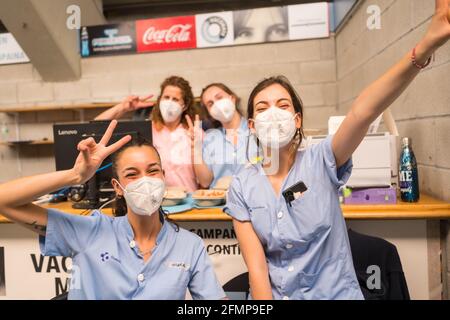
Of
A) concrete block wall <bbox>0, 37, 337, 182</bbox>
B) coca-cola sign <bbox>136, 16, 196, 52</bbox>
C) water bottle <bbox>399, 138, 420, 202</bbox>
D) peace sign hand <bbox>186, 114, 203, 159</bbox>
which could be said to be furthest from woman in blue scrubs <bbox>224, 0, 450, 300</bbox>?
coca-cola sign <bbox>136, 16, 196, 52</bbox>

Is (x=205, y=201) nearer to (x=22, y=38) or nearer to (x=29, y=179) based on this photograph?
(x=29, y=179)

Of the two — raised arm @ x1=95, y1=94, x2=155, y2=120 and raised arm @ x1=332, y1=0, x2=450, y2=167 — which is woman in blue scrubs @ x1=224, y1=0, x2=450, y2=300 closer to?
raised arm @ x1=332, y1=0, x2=450, y2=167

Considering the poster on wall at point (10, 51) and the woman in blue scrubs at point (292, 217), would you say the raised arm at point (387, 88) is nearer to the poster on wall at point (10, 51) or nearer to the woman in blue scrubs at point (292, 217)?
the woman in blue scrubs at point (292, 217)

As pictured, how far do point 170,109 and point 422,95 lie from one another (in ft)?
4.95

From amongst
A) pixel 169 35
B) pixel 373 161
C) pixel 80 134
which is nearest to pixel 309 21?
pixel 169 35

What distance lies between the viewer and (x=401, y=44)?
188cm

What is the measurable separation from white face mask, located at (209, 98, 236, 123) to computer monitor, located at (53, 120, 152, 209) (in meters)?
0.69

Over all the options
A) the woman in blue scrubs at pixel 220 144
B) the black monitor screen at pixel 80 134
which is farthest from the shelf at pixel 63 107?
the black monitor screen at pixel 80 134

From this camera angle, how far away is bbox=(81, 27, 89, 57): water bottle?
3.78 metres

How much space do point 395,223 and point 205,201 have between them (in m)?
0.91

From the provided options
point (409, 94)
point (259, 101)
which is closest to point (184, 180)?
point (259, 101)

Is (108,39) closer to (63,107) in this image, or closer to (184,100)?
(63,107)

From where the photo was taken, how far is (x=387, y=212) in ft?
4.82
